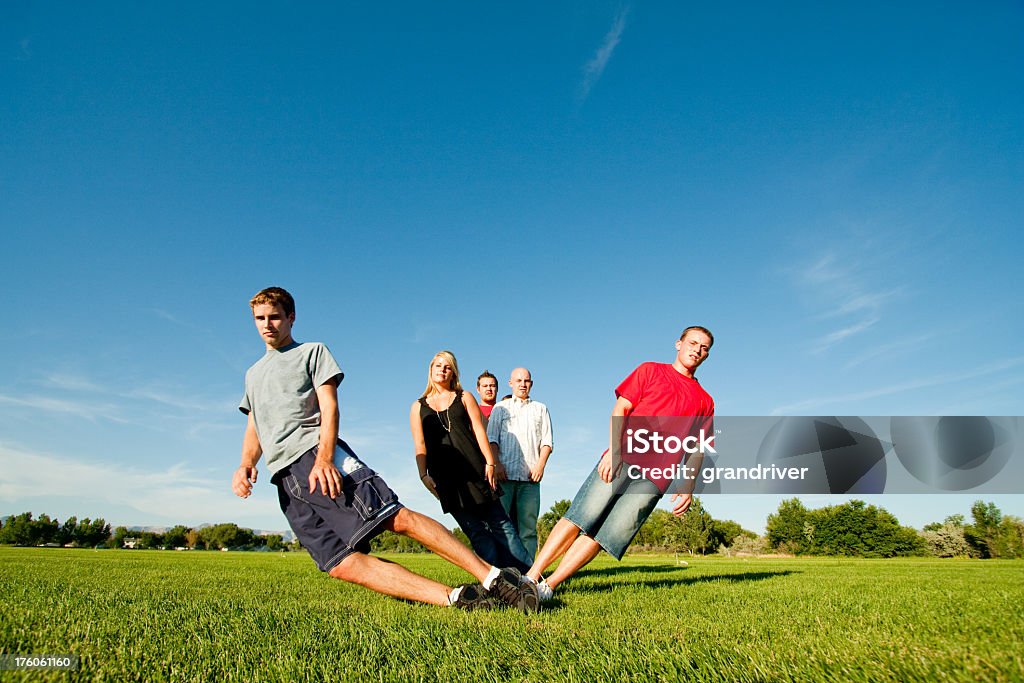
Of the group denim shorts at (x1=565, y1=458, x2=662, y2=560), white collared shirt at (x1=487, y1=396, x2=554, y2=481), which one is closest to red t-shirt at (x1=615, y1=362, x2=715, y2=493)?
denim shorts at (x1=565, y1=458, x2=662, y2=560)

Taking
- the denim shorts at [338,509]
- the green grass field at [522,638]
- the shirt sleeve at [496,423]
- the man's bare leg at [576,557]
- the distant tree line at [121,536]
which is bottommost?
the distant tree line at [121,536]

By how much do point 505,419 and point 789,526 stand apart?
254 feet

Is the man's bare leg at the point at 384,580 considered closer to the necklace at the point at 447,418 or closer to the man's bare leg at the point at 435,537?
the man's bare leg at the point at 435,537

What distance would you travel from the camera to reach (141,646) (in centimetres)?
256

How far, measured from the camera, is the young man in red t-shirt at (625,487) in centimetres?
477

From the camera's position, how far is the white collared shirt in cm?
637

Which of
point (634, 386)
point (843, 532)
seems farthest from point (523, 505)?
point (843, 532)

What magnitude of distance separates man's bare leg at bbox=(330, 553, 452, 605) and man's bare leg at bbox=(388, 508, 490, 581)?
211mm

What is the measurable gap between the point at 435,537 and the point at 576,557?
1383 millimetres

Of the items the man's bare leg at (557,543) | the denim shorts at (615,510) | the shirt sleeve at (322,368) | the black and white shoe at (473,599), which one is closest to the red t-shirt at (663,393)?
the denim shorts at (615,510)

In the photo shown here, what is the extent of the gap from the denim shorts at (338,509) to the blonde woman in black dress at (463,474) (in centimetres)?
136

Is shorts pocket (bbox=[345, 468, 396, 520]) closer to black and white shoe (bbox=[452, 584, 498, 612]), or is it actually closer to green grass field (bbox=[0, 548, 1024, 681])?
green grass field (bbox=[0, 548, 1024, 681])

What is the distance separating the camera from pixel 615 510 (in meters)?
4.84

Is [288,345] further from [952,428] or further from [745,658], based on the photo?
[952,428]
